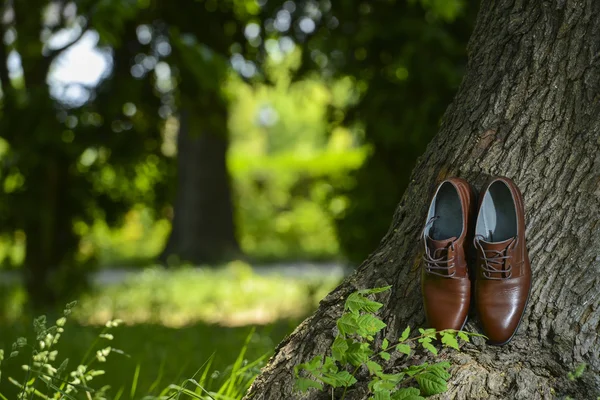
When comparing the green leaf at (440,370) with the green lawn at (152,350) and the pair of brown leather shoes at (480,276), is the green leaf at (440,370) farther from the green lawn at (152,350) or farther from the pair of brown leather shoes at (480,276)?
the green lawn at (152,350)

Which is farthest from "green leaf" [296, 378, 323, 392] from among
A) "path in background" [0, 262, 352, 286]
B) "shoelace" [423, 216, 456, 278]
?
"path in background" [0, 262, 352, 286]

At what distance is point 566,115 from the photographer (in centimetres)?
252

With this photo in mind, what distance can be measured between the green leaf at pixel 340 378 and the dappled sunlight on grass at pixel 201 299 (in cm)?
456

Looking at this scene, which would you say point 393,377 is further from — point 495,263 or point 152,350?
point 152,350

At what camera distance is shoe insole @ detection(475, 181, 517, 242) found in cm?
251

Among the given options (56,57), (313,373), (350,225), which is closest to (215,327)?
(350,225)

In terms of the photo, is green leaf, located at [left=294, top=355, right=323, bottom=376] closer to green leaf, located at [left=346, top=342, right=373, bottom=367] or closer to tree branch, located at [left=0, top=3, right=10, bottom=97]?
green leaf, located at [left=346, top=342, right=373, bottom=367]

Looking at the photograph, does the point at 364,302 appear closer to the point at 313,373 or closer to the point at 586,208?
the point at 313,373

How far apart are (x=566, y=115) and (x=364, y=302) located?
3.22 ft

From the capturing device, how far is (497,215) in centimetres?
257

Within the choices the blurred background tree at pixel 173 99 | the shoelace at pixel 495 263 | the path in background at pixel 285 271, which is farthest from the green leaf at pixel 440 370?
the path in background at pixel 285 271

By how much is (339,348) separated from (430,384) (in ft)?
1.00

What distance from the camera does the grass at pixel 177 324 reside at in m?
3.76

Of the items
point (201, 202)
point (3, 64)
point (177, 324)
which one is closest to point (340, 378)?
point (177, 324)
